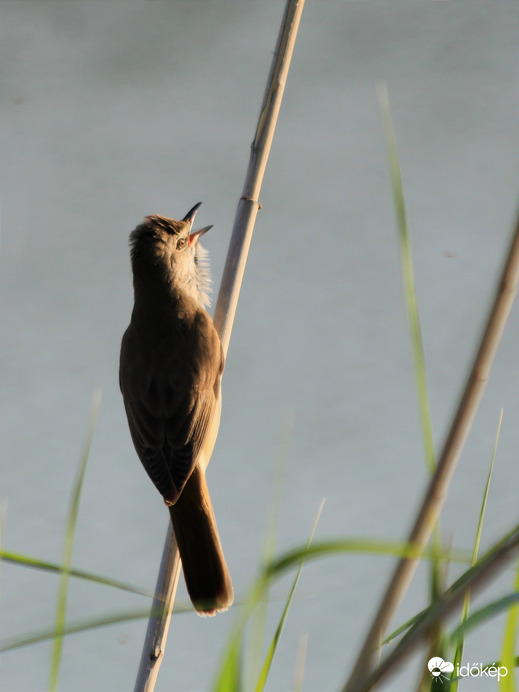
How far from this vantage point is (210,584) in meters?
2.29

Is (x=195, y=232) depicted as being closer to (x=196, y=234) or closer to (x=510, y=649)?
(x=196, y=234)

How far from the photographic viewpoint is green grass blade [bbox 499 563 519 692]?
1035 millimetres

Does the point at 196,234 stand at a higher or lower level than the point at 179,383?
higher

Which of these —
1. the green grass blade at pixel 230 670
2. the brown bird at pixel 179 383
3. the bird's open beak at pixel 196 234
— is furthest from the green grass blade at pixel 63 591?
the bird's open beak at pixel 196 234

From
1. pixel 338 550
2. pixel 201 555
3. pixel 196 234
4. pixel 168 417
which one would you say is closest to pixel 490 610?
pixel 338 550

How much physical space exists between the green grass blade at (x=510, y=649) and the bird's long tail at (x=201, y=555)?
1240 mm

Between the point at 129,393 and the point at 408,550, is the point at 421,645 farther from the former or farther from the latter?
the point at 129,393

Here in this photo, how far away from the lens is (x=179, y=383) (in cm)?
286

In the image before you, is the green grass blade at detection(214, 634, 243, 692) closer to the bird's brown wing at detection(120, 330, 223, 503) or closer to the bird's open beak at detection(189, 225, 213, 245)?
the bird's brown wing at detection(120, 330, 223, 503)

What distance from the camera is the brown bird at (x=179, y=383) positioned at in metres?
2.36

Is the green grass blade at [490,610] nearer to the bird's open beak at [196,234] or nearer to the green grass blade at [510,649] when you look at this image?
the green grass blade at [510,649]

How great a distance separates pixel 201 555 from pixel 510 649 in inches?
54.7

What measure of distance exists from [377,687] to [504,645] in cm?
19

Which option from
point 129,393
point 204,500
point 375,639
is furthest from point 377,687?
point 129,393
